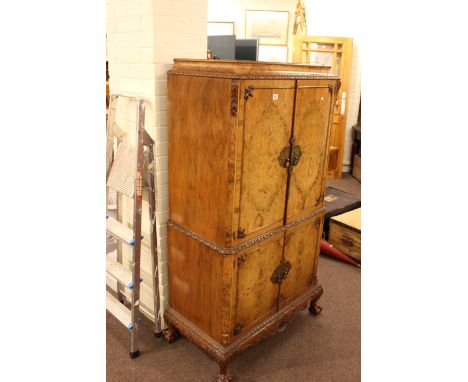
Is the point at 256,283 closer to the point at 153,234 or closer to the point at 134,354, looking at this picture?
the point at 153,234

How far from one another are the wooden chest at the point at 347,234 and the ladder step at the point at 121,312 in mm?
2048

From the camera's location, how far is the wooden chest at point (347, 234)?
3363mm

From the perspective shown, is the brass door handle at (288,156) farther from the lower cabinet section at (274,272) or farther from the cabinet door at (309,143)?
the lower cabinet section at (274,272)

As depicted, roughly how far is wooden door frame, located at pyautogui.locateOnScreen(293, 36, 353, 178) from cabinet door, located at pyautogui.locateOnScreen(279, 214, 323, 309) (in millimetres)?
3299

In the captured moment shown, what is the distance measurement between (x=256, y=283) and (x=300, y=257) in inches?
17.2

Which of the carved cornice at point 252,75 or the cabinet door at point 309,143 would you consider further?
the cabinet door at point 309,143

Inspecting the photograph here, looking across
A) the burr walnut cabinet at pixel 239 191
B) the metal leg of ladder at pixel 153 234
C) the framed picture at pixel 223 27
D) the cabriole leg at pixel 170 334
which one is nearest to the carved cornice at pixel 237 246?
the burr walnut cabinet at pixel 239 191

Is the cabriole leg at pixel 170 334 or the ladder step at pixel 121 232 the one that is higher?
the ladder step at pixel 121 232

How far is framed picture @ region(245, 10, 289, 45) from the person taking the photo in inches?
251

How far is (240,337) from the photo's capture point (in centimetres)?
210

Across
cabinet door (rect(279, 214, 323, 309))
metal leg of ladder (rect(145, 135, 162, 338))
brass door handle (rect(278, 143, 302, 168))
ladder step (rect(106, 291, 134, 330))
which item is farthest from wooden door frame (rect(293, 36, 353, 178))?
ladder step (rect(106, 291, 134, 330))

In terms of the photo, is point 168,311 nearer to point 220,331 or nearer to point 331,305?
point 220,331

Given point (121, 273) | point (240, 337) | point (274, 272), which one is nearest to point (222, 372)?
point (240, 337)
